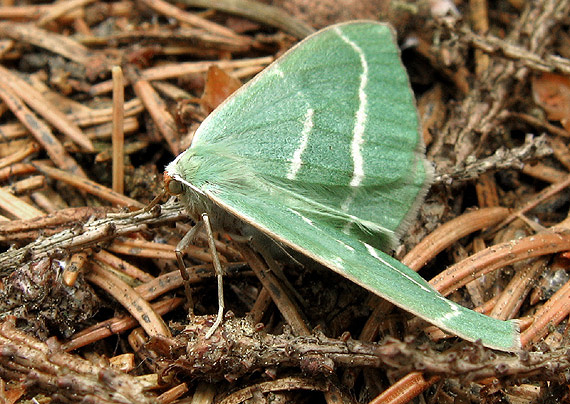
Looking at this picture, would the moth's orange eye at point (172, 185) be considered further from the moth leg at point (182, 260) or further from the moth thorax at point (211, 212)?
the moth leg at point (182, 260)

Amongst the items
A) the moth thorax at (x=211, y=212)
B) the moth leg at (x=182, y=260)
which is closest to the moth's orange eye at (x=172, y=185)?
the moth thorax at (x=211, y=212)

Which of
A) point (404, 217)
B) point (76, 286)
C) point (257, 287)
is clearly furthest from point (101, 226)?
point (404, 217)

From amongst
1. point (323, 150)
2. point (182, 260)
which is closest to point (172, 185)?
point (182, 260)

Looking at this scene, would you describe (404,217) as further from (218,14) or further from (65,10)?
(65,10)

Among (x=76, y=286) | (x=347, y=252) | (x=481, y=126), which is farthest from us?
(x=481, y=126)

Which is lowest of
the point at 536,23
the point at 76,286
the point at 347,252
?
the point at 76,286

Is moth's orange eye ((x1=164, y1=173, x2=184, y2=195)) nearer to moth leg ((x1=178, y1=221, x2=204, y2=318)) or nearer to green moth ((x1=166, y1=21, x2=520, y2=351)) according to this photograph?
green moth ((x1=166, y1=21, x2=520, y2=351))

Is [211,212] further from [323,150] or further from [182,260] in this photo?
[323,150]
